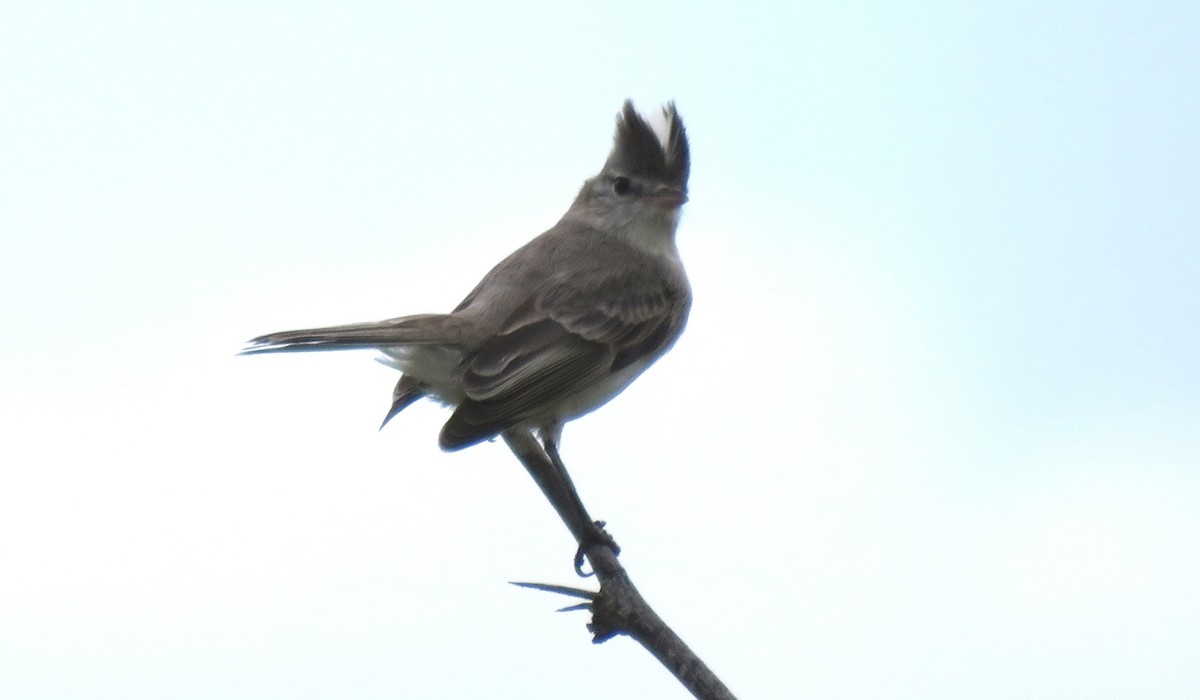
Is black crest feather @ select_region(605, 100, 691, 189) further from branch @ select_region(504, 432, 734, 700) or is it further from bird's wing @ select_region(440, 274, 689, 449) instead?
branch @ select_region(504, 432, 734, 700)

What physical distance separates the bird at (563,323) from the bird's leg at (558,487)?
20 millimetres

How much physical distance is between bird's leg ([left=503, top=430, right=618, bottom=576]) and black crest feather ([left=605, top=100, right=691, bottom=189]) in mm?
2270

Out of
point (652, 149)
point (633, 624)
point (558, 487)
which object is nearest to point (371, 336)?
point (558, 487)

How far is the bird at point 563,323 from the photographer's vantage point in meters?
4.97

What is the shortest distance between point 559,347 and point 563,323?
186 mm

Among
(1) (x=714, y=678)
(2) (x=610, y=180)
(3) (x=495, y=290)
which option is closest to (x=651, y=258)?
(2) (x=610, y=180)

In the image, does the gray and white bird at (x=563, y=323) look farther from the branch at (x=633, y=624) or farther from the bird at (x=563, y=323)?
the branch at (x=633, y=624)

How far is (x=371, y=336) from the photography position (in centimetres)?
512

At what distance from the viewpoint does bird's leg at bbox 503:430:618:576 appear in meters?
4.06

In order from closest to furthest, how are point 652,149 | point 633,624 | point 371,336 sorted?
point 633,624 → point 371,336 → point 652,149

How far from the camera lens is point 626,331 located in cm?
579

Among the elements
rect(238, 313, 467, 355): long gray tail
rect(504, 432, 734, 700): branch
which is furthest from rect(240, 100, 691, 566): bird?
rect(504, 432, 734, 700): branch

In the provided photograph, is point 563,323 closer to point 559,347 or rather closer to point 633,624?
point 559,347

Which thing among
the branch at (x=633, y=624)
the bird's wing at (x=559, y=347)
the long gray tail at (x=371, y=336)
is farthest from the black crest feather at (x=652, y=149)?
the branch at (x=633, y=624)
